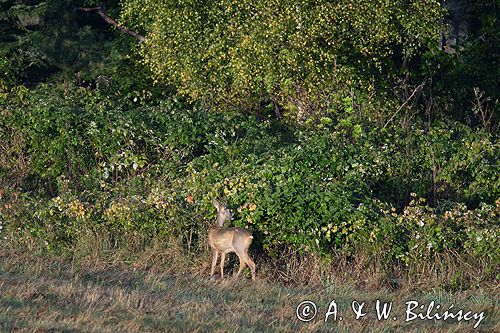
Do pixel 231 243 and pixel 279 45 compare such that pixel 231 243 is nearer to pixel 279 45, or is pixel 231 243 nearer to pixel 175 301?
pixel 175 301

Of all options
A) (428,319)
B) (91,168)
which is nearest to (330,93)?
(91,168)

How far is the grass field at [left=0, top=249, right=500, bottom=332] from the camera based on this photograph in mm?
9875

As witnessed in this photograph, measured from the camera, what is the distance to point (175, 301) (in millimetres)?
11078

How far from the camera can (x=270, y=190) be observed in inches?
539

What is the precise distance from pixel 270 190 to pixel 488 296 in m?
3.19

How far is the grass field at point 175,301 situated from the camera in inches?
389
